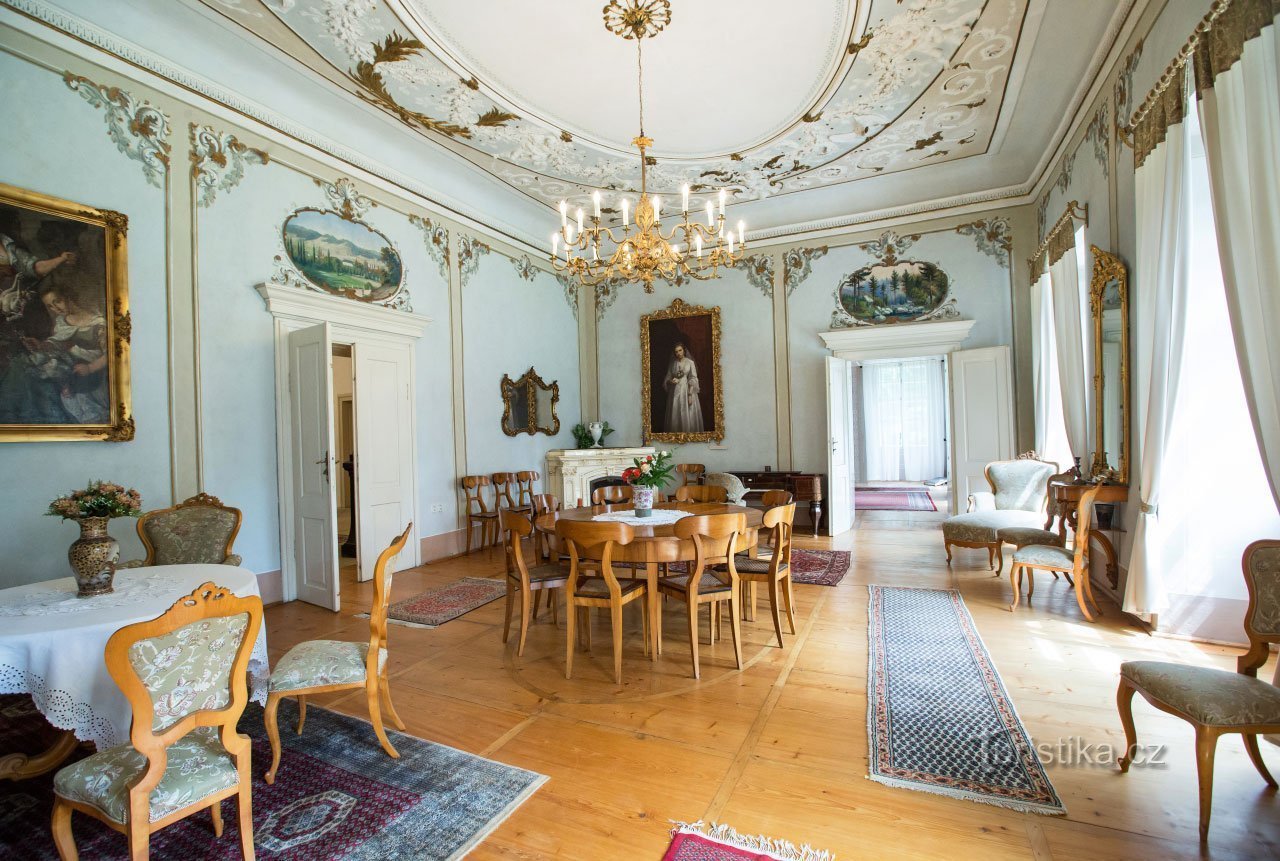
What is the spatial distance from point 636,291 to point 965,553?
569 centimetres

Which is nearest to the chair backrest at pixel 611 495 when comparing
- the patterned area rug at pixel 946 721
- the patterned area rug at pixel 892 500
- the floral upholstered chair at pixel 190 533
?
the patterned area rug at pixel 946 721

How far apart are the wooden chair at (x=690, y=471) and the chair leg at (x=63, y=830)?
6938 millimetres

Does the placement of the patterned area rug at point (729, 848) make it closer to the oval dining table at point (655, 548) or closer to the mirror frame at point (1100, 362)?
the oval dining table at point (655, 548)

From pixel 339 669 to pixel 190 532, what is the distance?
2185mm

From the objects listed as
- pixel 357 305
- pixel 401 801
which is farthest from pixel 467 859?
pixel 357 305

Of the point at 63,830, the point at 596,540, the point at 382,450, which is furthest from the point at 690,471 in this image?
the point at 63,830

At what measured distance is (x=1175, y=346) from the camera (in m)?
3.40

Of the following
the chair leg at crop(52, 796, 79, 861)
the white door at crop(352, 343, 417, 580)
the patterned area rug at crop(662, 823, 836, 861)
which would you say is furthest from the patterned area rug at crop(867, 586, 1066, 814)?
the white door at crop(352, 343, 417, 580)

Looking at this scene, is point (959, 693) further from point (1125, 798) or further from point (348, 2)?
point (348, 2)

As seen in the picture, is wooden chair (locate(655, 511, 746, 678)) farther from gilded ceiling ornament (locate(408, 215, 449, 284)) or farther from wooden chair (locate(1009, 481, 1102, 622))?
gilded ceiling ornament (locate(408, 215, 449, 284))

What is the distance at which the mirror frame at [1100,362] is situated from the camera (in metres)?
4.03

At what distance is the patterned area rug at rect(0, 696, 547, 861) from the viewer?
200 centimetres

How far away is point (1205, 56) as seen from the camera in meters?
2.78

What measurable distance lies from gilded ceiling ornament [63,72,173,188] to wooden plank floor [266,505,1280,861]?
3501 mm
